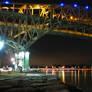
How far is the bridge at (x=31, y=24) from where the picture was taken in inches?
1427

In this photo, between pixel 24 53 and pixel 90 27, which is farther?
pixel 90 27

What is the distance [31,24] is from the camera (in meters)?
37.8

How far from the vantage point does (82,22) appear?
43.6m

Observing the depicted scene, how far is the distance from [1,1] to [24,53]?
35.7ft

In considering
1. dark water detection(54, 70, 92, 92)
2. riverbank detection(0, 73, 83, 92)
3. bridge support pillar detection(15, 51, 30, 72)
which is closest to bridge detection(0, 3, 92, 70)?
bridge support pillar detection(15, 51, 30, 72)

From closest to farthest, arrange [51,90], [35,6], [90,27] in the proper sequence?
[51,90], [35,6], [90,27]

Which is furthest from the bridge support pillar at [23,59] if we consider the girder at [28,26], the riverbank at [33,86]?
the riverbank at [33,86]

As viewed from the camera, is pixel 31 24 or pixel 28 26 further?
pixel 28 26

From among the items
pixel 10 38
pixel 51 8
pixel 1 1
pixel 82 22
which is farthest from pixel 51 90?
pixel 82 22

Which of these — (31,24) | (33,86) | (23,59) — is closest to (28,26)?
(31,24)

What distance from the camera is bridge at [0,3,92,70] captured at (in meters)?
36.2

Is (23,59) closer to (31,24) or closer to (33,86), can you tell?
(31,24)

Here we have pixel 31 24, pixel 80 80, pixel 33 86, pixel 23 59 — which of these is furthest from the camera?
pixel 23 59

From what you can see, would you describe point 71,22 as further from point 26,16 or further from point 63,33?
point 26,16
